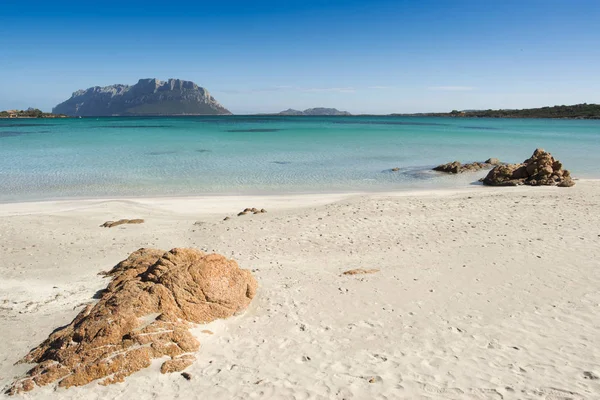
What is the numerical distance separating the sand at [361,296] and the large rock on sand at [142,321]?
16 centimetres

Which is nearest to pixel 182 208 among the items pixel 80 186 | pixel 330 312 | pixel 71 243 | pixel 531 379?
pixel 71 243

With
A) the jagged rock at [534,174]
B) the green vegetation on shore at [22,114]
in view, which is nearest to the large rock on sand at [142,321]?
the jagged rock at [534,174]

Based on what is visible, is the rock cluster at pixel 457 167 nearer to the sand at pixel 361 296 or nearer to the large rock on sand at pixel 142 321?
the sand at pixel 361 296

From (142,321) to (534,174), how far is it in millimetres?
18079

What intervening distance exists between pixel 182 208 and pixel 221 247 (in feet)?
14.8

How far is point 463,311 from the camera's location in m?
5.96

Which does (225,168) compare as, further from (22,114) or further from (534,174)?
(22,114)

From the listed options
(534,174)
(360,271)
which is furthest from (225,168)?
(360,271)

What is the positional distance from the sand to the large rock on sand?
162 millimetres

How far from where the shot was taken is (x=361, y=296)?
256 inches

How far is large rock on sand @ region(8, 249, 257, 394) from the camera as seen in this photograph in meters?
4.32

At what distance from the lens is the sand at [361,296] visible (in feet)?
14.2

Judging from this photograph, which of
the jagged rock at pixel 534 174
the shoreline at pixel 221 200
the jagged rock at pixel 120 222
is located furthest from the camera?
the jagged rock at pixel 534 174

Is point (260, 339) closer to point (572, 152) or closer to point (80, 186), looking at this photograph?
point (80, 186)
